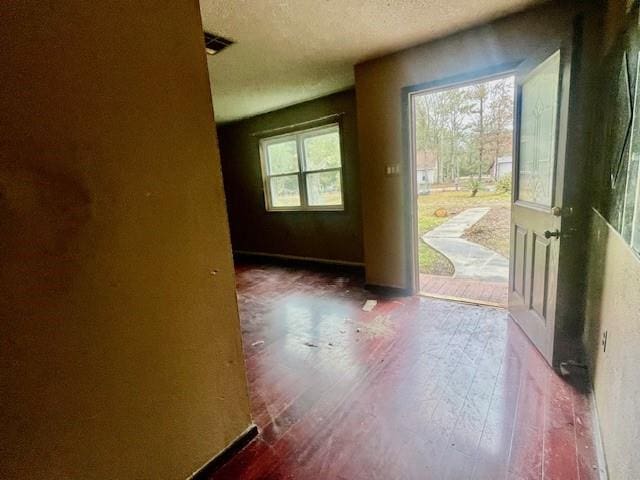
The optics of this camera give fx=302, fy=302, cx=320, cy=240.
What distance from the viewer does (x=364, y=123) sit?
3.15m

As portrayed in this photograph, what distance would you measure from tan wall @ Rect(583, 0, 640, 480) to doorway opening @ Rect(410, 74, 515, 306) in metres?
2.12

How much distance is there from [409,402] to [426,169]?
7.60 meters

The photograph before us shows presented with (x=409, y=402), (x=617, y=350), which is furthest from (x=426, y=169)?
(x=617, y=350)

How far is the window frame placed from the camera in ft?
13.9

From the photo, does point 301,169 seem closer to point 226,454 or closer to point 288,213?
point 288,213

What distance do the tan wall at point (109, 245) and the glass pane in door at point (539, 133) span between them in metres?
1.93

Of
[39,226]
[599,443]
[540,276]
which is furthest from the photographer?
[540,276]

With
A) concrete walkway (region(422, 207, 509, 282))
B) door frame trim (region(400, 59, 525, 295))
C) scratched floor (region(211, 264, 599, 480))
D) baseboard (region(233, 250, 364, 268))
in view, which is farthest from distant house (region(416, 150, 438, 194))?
scratched floor (region(211, 264, 599, 480))

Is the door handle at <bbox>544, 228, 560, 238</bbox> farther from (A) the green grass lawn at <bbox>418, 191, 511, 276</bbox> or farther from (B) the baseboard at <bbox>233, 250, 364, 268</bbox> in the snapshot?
(B) the baseboard at <bbox>233, 250, 364, 268</bbox>

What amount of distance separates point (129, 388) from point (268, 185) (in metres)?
4.34

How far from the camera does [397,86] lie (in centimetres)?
288

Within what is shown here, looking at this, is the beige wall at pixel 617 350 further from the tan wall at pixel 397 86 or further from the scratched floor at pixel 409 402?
the tan wall at pixel 397 86

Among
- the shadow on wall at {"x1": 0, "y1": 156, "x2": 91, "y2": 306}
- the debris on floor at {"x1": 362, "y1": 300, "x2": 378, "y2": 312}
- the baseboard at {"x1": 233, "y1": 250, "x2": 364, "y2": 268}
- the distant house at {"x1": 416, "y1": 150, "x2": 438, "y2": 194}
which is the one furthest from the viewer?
the distant house at {"x1": 416, "y1": 150, "x2": 438, "y2": 194}

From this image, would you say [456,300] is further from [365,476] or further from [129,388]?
[129,388]
